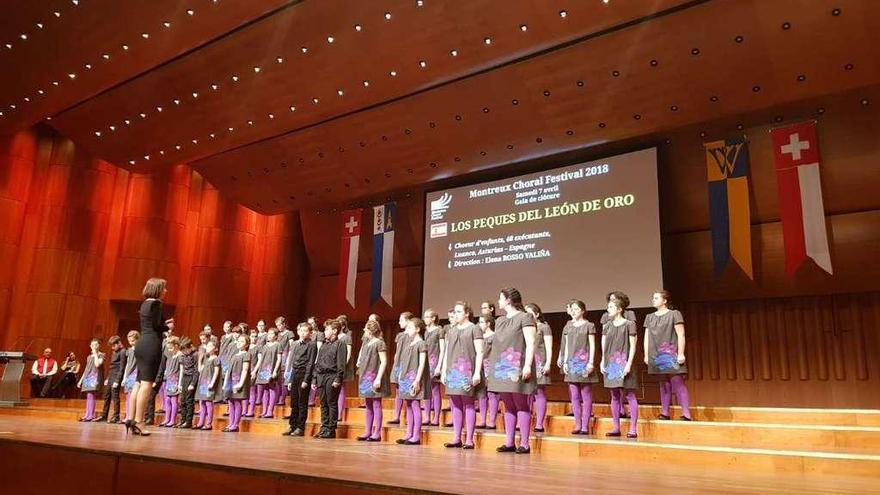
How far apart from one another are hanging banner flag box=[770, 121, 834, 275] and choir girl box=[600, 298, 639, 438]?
3470 millimetres

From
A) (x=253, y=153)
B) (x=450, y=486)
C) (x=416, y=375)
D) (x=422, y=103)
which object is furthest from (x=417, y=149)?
(x=450, y=486)

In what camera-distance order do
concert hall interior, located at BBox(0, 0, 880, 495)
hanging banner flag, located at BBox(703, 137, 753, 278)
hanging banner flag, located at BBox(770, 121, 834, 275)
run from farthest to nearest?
hanging banner flag, located at BBox(703, 137, 753, 278)
hanging banner flag, located at BBox(770, 121, 834, 275)
concert hall interior, located at BBox(0, 0, 880, 495)

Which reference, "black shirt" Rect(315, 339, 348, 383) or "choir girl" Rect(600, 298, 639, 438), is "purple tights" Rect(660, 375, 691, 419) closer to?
"choir girl" Rect(600, 298, 639, 438)

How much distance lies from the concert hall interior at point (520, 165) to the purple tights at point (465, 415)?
0.40m

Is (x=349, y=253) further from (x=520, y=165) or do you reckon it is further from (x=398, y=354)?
(x=398, y=354)

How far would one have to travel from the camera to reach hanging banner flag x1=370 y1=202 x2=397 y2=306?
12.0 m

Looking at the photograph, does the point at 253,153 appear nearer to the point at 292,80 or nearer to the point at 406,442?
the point at 292,80

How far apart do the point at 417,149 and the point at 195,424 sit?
5.58 metres

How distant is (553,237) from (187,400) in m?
Result: 5.73

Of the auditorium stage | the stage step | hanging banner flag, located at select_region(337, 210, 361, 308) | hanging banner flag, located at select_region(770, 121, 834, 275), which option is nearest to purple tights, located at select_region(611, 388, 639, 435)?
the stage step

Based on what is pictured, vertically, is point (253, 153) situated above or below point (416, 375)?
above

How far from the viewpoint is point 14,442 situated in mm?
3580

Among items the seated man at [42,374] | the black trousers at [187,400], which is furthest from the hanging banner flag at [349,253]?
the seated man at [42,374]

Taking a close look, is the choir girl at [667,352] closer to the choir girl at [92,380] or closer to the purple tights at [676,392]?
the purple tights at [676,392]
